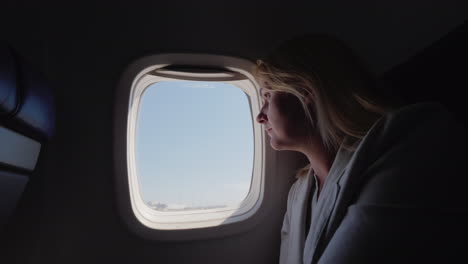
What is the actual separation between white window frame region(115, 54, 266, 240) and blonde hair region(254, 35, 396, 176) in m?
0.38

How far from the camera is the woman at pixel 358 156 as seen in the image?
68 cm

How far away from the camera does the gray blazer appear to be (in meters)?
0.67

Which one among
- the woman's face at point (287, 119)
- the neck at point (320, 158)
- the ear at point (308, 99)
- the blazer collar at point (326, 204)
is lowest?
the blazer collar at point (326, 204)

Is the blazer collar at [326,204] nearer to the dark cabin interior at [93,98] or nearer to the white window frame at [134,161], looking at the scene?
the dark cabin interior at [93,98]

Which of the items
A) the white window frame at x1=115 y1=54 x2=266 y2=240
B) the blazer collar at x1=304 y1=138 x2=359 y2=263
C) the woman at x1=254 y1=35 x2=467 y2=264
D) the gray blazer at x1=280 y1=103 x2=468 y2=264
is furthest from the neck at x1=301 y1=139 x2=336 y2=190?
the white window frame at x1=115 y1=54 x2=266 y2=240

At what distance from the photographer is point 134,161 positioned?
1.41 m

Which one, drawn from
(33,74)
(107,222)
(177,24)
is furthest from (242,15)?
(107,222)

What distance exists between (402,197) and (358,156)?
15cm

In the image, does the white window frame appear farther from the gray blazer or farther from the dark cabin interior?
the gray blazer

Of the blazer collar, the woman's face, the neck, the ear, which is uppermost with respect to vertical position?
the ear

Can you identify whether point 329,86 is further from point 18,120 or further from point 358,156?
point 18,120

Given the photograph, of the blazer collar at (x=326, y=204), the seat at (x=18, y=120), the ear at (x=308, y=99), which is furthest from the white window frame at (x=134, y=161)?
the blazer collar at (x=326, y=204)

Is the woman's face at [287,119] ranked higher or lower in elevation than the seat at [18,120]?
higher

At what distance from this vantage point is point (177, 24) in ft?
4.52
